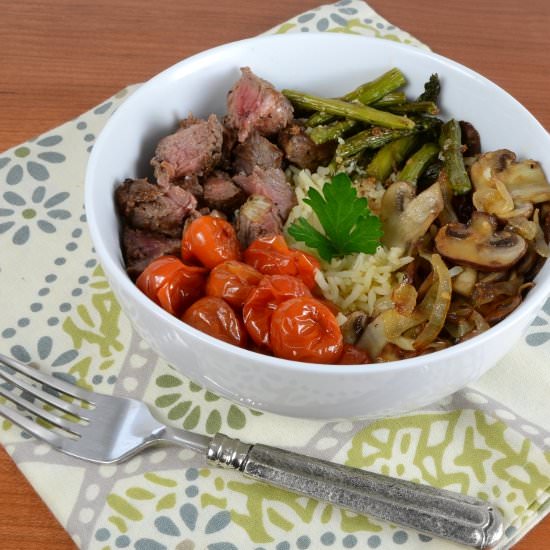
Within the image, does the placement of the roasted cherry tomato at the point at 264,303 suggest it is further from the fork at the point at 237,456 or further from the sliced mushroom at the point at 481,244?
the sliced mushroom at the point at 481,244

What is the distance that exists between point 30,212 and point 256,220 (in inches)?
39.6

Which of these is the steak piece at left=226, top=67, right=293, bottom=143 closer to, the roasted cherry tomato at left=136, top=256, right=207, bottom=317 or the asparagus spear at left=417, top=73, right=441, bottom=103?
the asparagus spear at left=417, top=73, right=441, bottom=103

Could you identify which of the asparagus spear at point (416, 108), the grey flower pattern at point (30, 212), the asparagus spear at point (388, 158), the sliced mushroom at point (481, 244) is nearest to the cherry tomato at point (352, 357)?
the sliced mushroom at point (481, 244)

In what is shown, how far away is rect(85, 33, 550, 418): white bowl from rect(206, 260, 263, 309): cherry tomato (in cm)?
24

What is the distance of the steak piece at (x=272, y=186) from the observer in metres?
2.77

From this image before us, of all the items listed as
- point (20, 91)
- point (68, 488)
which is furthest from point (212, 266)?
point (20, 91)

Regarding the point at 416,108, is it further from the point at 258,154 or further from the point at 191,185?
the point at 191,185

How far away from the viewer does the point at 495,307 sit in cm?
242

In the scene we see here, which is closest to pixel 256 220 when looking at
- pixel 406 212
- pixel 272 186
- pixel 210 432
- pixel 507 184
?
pixel 272 186

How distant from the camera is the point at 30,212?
10.2 ft

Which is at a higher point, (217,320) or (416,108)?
(416,108)

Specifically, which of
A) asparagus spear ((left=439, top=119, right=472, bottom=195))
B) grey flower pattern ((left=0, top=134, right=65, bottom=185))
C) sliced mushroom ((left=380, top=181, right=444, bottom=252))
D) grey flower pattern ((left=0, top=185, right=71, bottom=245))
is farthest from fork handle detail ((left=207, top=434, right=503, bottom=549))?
grey flower pattern ((left=0, top=134, right=65, bottom=185))

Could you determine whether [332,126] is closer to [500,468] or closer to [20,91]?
[500,468]

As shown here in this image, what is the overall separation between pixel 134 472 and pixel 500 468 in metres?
1.07
